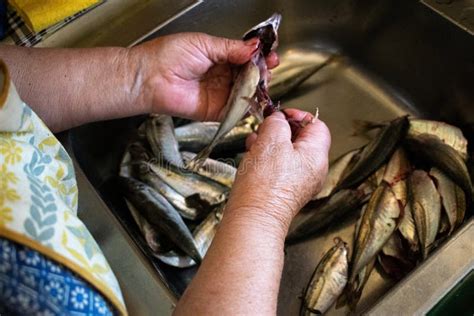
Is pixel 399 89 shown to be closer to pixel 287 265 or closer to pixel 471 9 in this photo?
pixel 471 9

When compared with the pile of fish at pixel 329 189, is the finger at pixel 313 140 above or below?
above

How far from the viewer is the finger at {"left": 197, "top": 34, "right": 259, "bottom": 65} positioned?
118 cm

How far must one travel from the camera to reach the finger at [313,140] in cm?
103

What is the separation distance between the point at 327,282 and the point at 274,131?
45cm

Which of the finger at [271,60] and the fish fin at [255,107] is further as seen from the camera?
the finger at [271,60]

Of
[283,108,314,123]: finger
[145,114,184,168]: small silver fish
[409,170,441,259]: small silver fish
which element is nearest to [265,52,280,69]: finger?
[283,108,314,123]: finger

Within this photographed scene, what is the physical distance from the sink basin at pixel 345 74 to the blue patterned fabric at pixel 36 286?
27.1 inches

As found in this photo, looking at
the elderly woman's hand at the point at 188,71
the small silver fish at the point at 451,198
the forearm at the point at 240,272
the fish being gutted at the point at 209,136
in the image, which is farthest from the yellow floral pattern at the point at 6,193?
the small silver fish at the point at 451,198

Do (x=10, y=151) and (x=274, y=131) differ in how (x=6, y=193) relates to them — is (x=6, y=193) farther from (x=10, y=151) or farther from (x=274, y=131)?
(x=274, y=131)

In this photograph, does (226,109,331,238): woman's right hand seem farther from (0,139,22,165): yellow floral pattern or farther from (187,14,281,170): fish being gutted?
(0,139,22,165): yellow floral pattern

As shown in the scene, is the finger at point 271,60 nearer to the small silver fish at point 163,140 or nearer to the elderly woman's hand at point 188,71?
the elderly woman's hand at point 188,71

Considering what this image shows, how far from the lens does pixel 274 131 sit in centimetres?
101

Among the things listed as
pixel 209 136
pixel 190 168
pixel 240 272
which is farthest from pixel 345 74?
pixel 240 272

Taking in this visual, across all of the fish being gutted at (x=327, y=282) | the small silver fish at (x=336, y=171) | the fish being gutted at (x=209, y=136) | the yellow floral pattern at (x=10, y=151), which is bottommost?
the fish being gutted at (x=327, y=282)
